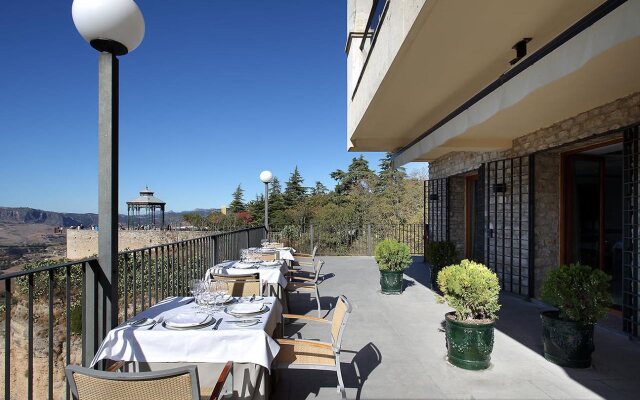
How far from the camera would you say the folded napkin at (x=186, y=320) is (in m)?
2.30

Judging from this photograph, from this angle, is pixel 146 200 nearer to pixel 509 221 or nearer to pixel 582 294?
pixel 509 221

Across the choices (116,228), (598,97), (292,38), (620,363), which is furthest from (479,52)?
(292,38)

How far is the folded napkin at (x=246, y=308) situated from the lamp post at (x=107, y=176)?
2.48 feet

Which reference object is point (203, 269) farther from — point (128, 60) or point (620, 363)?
point (620, 363)

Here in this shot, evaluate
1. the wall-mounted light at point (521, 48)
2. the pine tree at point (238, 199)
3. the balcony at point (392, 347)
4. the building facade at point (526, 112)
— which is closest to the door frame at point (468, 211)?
the building facade at point (526, 112)

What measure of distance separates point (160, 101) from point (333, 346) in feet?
74.3

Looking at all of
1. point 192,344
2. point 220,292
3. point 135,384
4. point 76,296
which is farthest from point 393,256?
point 76,296

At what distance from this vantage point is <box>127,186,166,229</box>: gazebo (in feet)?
95.3

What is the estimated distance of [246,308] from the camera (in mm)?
2693

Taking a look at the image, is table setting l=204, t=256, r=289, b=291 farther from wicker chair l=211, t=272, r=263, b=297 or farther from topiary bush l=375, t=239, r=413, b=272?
topiary bush l=375, t=239, r=413, b=272

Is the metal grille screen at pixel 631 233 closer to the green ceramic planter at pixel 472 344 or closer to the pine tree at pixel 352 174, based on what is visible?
the green ceramic planter at pixel 472 344

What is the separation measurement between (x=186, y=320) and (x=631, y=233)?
462cm

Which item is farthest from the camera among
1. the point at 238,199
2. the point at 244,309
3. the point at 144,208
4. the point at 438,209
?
the point at 238,199

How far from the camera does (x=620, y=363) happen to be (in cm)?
350
